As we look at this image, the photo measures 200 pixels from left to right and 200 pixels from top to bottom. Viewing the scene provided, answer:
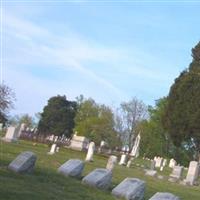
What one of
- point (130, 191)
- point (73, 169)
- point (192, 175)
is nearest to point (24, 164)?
point (73, 169)

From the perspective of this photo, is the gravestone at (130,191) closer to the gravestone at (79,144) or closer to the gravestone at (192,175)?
the gravestone at (192,175)

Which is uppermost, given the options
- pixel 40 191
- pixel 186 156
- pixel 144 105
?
pixel 144 105

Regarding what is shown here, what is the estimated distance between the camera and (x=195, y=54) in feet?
166

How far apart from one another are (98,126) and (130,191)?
7777 cm

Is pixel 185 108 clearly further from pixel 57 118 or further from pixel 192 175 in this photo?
pixel 57 118

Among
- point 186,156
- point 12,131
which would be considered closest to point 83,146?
point 12,131

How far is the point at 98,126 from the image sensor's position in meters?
91.4

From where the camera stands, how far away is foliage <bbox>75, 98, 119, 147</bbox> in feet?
289

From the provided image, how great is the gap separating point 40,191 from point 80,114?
101 metres

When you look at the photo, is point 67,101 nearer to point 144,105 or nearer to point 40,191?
point 144,105

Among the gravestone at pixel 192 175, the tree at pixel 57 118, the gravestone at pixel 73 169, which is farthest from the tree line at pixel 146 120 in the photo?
the gravestone at pixel 73 169

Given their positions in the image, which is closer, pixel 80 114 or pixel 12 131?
pixel 12 131

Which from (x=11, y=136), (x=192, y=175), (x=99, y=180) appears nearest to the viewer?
(x=99, y=180)

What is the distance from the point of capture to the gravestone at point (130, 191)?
1365 centimetres
